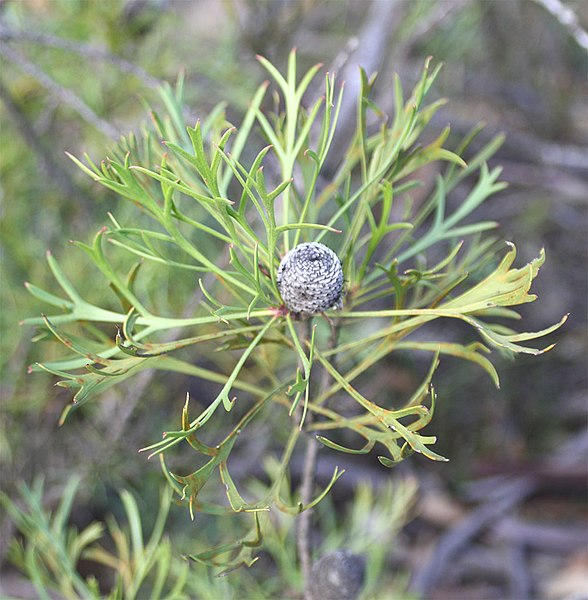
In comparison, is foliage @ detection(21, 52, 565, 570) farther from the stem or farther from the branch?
the branch

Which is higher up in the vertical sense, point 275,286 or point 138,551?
point 275,286

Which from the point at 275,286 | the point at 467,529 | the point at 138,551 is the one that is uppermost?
the point at 275,286

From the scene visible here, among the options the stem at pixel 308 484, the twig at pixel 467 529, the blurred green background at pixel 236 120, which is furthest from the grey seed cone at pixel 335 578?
the twig at pixel 467 529

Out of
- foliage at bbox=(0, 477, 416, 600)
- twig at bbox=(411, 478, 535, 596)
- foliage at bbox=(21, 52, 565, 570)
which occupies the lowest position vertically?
twig at bbox=(411, 478, 535, 596)

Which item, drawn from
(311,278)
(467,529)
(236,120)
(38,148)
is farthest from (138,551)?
(236,120)

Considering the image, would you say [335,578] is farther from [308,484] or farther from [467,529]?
[467,529]

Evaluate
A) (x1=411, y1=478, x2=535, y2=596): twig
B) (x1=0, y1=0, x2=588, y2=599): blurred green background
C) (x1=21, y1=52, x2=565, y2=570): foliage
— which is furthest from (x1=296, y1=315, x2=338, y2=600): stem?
(x1=411, y1=478, x2=535, y2=596): twig
